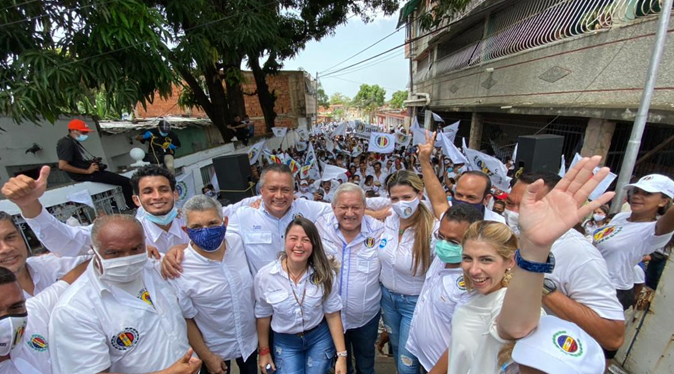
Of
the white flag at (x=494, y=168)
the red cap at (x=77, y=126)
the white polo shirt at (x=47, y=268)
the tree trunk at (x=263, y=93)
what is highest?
the tree trunk at (x=263, y=93)

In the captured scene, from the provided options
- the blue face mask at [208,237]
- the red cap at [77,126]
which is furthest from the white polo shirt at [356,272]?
the red cap at [77,126]

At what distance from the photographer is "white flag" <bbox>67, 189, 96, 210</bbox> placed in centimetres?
382

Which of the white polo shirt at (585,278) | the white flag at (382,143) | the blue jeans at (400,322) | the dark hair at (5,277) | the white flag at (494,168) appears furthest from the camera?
the white flag at (382,143)

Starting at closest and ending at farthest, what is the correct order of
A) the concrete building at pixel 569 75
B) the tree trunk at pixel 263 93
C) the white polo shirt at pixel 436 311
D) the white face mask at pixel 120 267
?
the white face mask at pixel 120 267, the white polo shirt at pixel 436 311, the concrete building at pixel 569 75, the tree trunk at pixel 263 93

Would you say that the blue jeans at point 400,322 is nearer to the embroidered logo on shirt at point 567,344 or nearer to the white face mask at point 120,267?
the embroidered logo on shirt at point 567,344

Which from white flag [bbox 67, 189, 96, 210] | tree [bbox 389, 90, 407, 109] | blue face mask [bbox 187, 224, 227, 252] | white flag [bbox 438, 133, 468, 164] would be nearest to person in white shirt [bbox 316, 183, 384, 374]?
blue face mask [bbox 187, 224, 227, 252]

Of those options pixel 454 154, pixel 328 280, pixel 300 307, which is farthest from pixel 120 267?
pixel 454 154

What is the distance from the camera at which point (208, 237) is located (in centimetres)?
195

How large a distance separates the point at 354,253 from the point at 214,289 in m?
1.07

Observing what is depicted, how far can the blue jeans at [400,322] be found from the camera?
7.46ft

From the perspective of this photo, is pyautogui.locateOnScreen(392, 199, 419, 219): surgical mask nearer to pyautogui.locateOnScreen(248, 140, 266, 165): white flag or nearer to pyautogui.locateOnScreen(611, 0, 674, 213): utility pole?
pyautogui.locateOnScreen(611, 0, 674, 213): utility pole

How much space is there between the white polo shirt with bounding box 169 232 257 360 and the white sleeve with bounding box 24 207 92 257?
756 millimetres

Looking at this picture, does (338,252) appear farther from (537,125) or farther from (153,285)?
(537,125)

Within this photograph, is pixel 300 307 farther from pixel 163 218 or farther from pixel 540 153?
pixel 540 153
